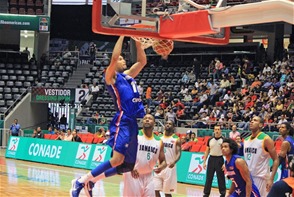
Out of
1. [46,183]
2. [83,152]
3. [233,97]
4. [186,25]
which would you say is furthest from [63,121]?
[186,25]

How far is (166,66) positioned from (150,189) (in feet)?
77.2

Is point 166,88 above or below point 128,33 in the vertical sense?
below

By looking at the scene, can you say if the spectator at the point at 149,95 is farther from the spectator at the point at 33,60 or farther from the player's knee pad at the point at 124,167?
the player's knee pad at the point at 124,167

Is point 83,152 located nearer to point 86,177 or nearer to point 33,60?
point 33,60

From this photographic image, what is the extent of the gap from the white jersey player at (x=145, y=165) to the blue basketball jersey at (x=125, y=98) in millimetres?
1132

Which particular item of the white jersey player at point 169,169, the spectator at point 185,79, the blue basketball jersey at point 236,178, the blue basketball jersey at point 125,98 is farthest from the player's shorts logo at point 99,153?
the blue basketball jersey at point 125,98

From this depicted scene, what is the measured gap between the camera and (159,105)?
25.8 metres

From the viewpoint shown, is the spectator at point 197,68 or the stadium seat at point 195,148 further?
the spectator at point 197,68

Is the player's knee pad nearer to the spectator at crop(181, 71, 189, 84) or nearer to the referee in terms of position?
the referee

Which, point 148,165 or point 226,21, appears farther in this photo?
point 148,165

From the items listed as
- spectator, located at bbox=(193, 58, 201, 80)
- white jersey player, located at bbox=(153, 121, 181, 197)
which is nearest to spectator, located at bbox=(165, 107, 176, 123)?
spectator, located at bbox=(193, 58, 201, 80)

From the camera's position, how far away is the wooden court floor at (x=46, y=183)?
47.2ft

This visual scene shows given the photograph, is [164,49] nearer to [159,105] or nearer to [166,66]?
[159,105]

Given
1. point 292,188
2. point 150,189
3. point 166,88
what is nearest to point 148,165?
point 150,189
